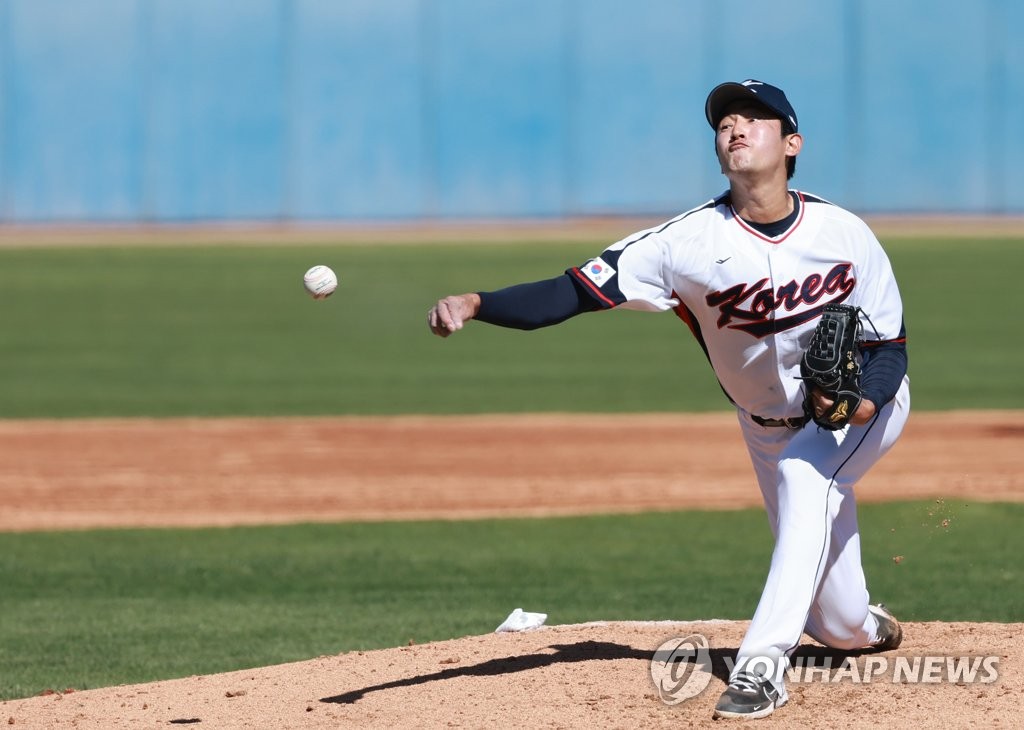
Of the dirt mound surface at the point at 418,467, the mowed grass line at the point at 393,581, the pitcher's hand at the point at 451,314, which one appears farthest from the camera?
the dirt mound surface at the point at 418,467

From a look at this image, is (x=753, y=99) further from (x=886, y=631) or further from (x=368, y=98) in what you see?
(x=368, y=98)

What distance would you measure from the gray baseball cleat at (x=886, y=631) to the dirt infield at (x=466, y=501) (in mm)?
61

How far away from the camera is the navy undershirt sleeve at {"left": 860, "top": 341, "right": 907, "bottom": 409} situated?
13.8 feet

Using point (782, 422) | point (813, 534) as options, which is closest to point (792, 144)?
point (782, 422)

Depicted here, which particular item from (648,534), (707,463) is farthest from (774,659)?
(707,463)

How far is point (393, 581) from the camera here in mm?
7809

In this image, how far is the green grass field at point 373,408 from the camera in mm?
6812

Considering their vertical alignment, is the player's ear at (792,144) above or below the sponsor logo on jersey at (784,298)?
above

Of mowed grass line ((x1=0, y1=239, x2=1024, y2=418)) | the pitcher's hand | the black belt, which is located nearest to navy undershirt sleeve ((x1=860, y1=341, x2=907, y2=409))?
the black belt

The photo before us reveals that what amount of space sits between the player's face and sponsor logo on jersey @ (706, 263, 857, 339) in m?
0.35

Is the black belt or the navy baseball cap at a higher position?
the navy baseball cap

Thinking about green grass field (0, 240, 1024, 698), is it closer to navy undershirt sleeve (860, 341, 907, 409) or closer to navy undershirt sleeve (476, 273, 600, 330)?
navy undershirt sleeve (476, 273, 600, 330)

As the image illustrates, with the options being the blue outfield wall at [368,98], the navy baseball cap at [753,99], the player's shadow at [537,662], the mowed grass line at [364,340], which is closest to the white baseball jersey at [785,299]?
the navy baseball cap at [753,99]

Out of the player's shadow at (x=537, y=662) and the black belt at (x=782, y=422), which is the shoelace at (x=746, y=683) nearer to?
the player's shadow at (x=537, y=662)
